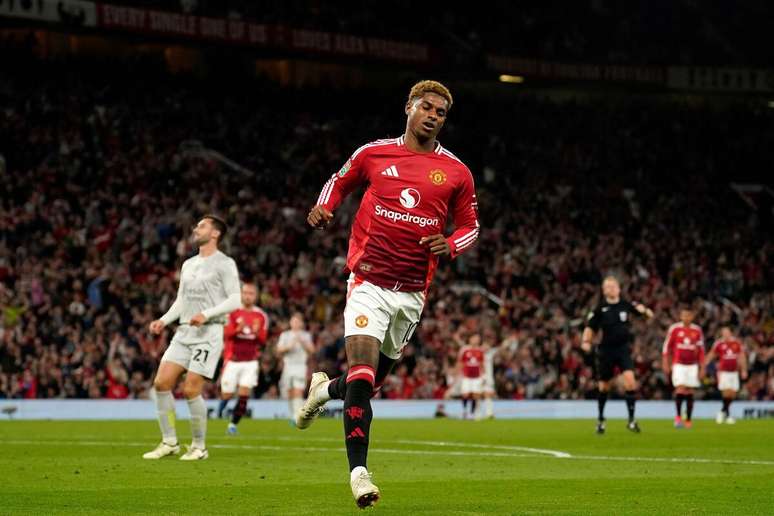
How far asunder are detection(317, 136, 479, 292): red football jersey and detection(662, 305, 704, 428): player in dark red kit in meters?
18.7

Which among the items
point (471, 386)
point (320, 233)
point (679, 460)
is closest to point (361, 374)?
point (679, 460)

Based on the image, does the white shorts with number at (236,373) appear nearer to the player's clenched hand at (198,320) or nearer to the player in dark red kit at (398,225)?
the player's clenched hand at (198,320)

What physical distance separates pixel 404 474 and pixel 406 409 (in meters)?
19.8

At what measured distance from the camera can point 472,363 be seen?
3231 centimetres

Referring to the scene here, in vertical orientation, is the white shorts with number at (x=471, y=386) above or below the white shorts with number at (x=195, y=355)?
below

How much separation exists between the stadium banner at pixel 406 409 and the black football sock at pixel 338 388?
19.0m

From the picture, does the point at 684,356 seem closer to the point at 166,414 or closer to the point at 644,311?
the point at 644,311

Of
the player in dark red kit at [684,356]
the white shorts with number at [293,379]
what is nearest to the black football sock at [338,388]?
the white shorts with number at [293,379]

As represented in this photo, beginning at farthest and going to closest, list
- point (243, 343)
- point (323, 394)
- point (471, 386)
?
point (471, 386) < point (243, 343) < point (323, 394)

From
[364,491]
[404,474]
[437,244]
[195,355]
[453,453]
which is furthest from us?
[453,453]

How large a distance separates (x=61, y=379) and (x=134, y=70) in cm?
1501

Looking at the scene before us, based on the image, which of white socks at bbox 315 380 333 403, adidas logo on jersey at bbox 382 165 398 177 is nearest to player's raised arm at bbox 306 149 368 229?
adidas logo on jersey at bbox 382 165 398 177

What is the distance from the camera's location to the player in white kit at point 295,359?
27000mm

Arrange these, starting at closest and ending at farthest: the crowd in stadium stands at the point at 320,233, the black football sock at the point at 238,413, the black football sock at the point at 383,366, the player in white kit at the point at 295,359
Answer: the black football sock at the point at 383,366, the black football sock at the point at 238,413, the player in white kit at the point at 295,359, the crowd in stadium stands at the point at 320,233
